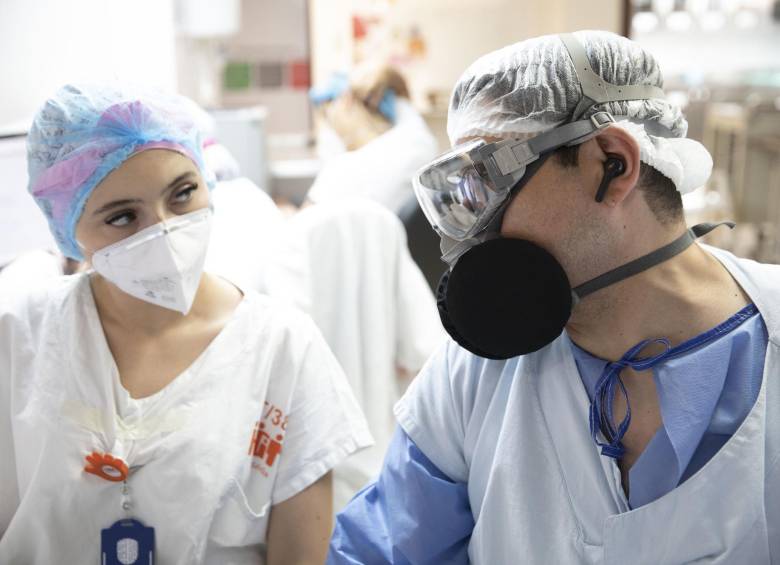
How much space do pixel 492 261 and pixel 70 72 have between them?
155 cm

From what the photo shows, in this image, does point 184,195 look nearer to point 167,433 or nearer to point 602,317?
point 167,433

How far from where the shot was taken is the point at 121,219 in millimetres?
1344

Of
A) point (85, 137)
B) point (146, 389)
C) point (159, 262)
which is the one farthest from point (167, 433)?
point (85, 137)

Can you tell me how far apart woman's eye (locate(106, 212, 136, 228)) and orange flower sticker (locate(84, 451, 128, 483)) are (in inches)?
14.5

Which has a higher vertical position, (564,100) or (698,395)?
(564,100)

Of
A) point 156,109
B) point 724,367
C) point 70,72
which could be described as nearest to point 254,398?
point 156,109

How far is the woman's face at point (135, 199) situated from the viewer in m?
1.32

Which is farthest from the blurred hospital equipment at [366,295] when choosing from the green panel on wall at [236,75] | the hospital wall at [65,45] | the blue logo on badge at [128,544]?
the green panel on wall at [236,75]

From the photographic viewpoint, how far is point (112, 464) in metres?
1.28

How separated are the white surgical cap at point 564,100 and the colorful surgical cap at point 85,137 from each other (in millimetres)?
545

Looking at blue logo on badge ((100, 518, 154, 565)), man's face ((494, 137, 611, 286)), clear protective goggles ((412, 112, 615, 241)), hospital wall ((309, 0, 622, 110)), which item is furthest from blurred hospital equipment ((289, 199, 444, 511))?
hospital wall ((309, 0, 622, 110))

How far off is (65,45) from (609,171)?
64.6 inches

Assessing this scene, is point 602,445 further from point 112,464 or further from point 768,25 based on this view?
point 768,25

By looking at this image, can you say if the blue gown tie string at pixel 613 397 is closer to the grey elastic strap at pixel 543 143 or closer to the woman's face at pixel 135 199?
the grey elastic strap at pixel 543 143
